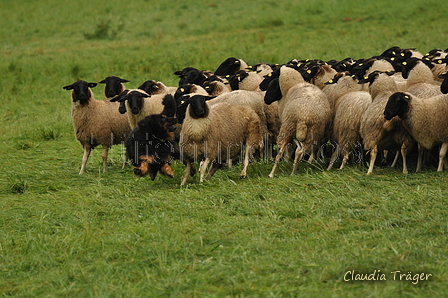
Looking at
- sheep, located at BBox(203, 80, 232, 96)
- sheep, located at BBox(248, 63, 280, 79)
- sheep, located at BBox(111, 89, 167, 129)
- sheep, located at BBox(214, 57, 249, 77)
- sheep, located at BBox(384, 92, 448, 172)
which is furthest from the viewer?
sheep, located at BBox(214, 57, 249, 77)

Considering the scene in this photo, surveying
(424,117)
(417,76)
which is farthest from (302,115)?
(417,76)

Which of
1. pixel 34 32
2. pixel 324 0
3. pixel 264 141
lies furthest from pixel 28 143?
pixel 324 0

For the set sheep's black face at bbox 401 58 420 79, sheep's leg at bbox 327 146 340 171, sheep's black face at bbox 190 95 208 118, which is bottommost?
sheep's leg at bbox 327 146 340 171

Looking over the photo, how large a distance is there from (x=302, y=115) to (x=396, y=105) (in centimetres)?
132

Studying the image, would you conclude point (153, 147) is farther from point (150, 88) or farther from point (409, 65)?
point (409, 65)

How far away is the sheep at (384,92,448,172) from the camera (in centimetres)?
812

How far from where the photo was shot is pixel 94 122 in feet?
33.6

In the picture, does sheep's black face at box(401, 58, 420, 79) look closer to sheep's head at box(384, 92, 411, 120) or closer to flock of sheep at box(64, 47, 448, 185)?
flock of sheep at box(64, 47, 448, 185)

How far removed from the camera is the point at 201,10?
1265 inches

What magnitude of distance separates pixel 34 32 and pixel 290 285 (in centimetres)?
2832

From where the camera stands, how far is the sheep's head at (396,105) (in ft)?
26.7

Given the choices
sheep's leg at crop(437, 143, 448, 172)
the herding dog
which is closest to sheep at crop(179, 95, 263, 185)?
the herding dog

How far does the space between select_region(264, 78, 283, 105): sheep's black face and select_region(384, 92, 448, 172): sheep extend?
2.11 metres

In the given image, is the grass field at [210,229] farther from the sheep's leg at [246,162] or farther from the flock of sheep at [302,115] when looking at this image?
the flock of sheep at [302,115]
